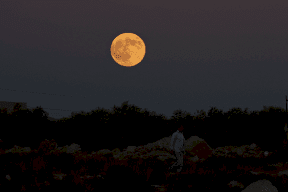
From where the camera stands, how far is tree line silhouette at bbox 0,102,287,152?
21.0m

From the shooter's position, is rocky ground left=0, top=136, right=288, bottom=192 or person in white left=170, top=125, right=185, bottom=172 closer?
rocky ground left=0, top=136, right=288, bottom=192

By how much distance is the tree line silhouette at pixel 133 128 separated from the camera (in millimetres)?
20969

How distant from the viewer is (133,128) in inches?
834

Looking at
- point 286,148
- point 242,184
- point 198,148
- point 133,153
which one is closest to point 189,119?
point 198,148

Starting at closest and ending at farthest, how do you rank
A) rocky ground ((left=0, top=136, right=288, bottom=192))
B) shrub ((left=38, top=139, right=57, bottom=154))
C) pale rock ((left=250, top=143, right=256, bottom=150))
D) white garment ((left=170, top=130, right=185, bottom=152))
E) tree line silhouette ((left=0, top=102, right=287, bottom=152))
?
1. rocky ground ((left=0, top=136, right=288, bottom=192))
2. white garment ((left=170, top=130, right=185, bottom=152))
3. pale rock ((left=250, top=143, right=256, bottom=150))
4. shrub ((left=38, top=139, right=57, bottom=154))
5. tree line silhouette ((left=0, top=102, right=287, bottom=152))

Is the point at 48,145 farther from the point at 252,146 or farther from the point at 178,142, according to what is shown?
the point at 252,146

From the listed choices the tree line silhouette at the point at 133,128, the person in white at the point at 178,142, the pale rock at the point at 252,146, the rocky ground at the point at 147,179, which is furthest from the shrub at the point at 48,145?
the pale rock at the point at 252,146

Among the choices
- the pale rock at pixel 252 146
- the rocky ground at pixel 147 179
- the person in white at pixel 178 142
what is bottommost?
the rocky ground at pixel 147 179

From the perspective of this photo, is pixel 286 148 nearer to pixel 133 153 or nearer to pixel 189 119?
pixel 189 119

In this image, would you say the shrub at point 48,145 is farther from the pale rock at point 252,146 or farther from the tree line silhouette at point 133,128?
the pale rock at point 252,146

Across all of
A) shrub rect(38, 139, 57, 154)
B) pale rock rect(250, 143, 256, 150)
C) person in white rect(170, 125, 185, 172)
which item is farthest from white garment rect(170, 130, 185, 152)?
shrub rect(38, 139, 57, 154)

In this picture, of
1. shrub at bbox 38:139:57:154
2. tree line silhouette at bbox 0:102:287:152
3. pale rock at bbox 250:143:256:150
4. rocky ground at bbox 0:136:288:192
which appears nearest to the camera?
rocky ground at bbox 0:136:288:192

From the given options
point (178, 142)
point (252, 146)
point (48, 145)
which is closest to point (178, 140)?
point (178, 142)

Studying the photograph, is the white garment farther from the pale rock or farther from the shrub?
the shrub
